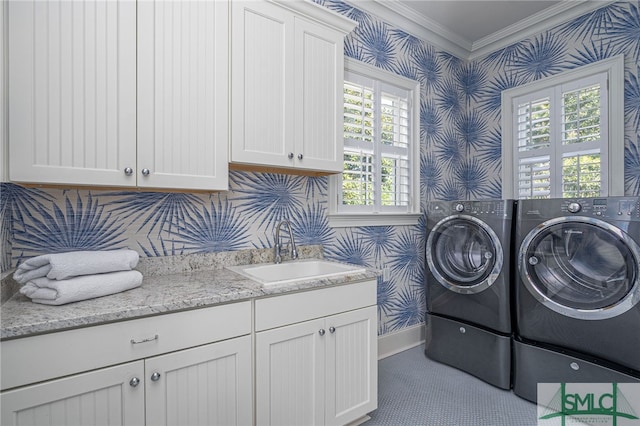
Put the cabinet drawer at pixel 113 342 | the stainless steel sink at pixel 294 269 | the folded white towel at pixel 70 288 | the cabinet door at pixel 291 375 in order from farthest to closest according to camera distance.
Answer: the stainless steel sink at pixel 294 269, the cabinet door at pixel 291 375, the folded white towel at pixel 70 288, the cabinet drawer at pixel 113 342

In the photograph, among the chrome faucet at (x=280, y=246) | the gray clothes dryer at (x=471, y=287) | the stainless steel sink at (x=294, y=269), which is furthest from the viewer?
the gray clothes dryer at (x=471, y=287)

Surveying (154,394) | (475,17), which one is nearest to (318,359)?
(154,394)

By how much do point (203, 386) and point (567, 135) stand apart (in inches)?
124

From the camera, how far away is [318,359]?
5.15 feet

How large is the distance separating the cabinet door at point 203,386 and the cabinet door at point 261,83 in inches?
36.8

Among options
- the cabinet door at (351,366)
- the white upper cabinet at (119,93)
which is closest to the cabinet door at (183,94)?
the white upper cabinet at (119,93)

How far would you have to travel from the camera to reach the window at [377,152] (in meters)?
2.44

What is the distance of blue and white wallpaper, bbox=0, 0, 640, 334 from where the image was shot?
1.50m

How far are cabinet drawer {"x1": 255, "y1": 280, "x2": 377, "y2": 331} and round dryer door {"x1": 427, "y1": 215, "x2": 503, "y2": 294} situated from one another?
0.94m

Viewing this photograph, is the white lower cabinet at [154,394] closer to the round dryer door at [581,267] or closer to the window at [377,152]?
the window at [377,152]

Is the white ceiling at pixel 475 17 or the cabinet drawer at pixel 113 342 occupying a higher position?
the white ceiling at pixel 475 17

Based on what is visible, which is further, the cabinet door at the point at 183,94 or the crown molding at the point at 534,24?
the crown molding at the point at 534,24

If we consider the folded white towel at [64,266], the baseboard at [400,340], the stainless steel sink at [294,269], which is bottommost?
the baseboard at [400,340]

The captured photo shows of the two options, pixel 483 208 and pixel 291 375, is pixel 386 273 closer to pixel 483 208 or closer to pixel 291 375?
pixel 483 208
